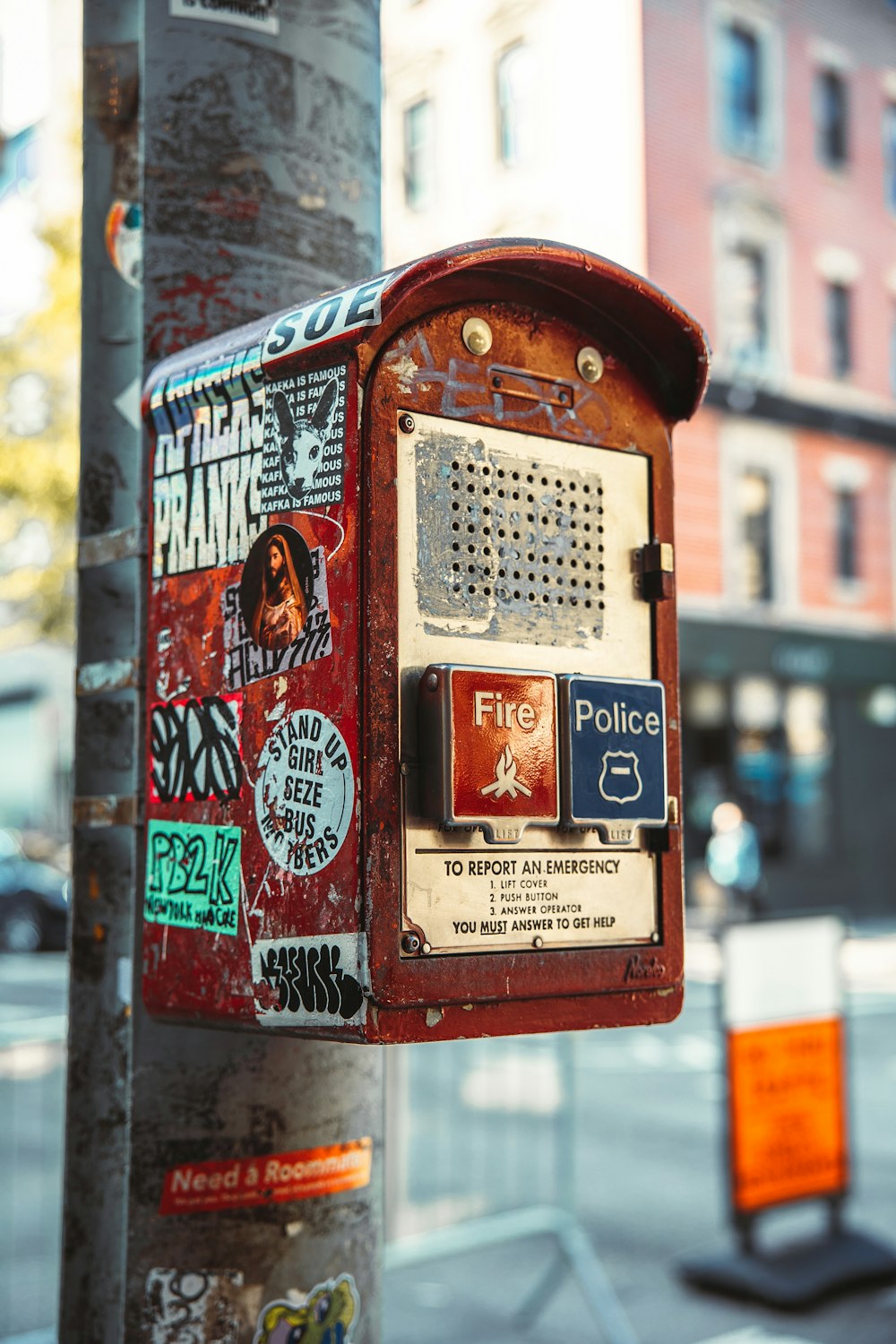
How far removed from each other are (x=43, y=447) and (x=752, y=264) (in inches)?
396

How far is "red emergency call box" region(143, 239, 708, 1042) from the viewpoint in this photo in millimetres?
1765

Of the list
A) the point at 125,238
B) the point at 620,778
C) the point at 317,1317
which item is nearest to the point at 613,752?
the point at 620,778

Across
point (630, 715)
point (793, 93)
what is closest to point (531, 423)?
point (630, 715)

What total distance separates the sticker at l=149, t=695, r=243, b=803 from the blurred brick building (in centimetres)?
1599

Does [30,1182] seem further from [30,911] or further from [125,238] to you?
[30,911]

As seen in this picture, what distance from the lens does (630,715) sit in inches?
78.4

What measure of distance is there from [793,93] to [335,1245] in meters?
21.8

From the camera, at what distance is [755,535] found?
72.1 ft

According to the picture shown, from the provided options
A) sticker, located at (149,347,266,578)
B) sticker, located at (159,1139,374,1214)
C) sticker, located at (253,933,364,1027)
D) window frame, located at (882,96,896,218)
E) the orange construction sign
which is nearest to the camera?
sticker, located at (253,933,364,1027)

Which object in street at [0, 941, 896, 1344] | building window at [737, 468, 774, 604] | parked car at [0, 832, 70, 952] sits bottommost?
street at [0, 941, 896, 1344]

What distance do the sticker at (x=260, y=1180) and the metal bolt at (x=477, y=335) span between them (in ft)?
3.66

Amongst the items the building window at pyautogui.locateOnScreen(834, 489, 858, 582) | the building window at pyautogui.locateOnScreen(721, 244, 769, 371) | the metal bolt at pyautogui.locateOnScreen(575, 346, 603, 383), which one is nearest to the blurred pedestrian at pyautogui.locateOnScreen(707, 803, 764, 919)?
the building window at pyautogui.locateOnScreen(834, 489, 858, 582)

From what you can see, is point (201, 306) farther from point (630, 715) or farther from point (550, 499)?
point (630, 715)

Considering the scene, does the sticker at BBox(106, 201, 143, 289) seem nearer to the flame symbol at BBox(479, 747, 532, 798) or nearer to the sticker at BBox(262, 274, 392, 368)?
the sticker at BBox(262, 274, 392, 368)
